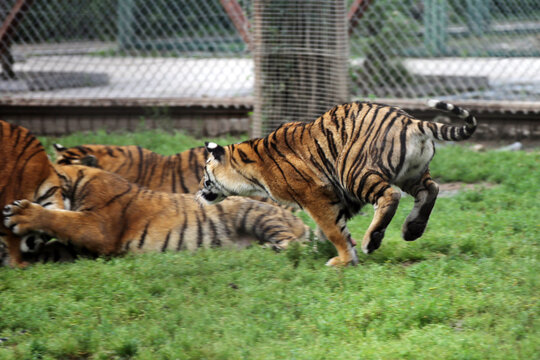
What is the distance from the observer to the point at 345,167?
4.87 metres

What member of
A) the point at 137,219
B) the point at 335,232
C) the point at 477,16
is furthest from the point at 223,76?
the point at 335,232

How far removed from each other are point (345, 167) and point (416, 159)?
48cm

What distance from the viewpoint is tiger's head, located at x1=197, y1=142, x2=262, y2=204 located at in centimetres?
537

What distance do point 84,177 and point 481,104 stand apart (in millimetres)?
5341

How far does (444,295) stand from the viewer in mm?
4137

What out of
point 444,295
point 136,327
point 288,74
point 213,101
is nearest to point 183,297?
point 136,327

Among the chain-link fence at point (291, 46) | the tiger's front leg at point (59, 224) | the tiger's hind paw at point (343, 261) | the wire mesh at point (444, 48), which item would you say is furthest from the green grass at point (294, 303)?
the wire mesh at point (444, 48)

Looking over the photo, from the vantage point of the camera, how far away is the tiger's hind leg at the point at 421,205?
4969 mm

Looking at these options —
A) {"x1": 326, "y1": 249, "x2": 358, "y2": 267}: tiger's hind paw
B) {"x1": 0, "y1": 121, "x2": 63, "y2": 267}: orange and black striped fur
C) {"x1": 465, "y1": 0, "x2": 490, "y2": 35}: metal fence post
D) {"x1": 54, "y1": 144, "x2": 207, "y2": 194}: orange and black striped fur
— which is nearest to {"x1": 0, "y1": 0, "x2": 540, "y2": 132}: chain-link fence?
{"x1": 465, "y1": 0, "x2": 490, "y2": 35}: metal fence post

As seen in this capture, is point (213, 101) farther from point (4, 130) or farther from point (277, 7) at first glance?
point (4, 130)

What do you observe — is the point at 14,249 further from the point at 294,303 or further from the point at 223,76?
the point at 223,76

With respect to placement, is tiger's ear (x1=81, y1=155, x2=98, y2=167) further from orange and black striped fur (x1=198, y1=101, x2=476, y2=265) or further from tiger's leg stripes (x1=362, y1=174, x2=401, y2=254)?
tiger's leg stripes (x1=362, y1=174, x2=401, y2=254)

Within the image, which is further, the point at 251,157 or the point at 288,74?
the point at 288,74

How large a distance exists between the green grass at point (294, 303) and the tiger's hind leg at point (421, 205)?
0.59 feet
